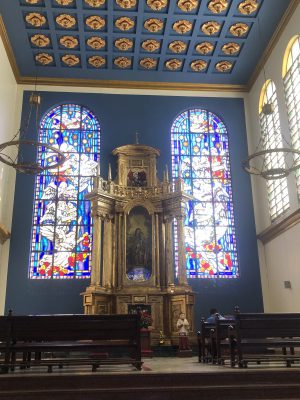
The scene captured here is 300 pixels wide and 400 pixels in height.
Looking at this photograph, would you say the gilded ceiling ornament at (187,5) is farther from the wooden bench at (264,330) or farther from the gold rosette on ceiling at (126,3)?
the wooden bench at (264,330)

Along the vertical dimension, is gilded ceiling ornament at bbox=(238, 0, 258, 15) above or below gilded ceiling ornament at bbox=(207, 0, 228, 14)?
below

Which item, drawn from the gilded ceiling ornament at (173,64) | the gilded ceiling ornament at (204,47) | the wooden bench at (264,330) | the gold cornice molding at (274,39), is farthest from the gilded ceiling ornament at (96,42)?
the wooden bench at (264,330)

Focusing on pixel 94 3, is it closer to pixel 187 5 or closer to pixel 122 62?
pixel 122 62

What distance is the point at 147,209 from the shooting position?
14.4m

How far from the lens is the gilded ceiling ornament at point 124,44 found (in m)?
14.8

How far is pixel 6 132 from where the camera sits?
1454cm

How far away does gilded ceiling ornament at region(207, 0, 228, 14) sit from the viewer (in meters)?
13.3

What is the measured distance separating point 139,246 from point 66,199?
302 cm

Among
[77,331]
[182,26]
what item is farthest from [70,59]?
[77,331]

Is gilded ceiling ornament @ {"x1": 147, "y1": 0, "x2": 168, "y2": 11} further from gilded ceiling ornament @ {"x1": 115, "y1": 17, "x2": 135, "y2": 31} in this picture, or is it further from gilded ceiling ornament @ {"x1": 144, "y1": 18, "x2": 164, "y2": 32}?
gilded ceiling ornament @ {"x1": 115, "y1": 17, "x2": 135, "y2": 31}

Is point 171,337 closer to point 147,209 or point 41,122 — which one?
point 147,209

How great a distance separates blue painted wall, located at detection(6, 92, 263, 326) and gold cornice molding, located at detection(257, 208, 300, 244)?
0.48m

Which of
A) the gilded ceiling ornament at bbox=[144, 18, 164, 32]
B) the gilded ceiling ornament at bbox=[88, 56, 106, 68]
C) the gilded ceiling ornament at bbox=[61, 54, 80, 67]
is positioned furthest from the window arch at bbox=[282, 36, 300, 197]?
the gilded ceiling ornament at bbox=[61, 54, 80, 67]

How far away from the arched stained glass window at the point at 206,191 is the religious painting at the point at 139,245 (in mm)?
1154
